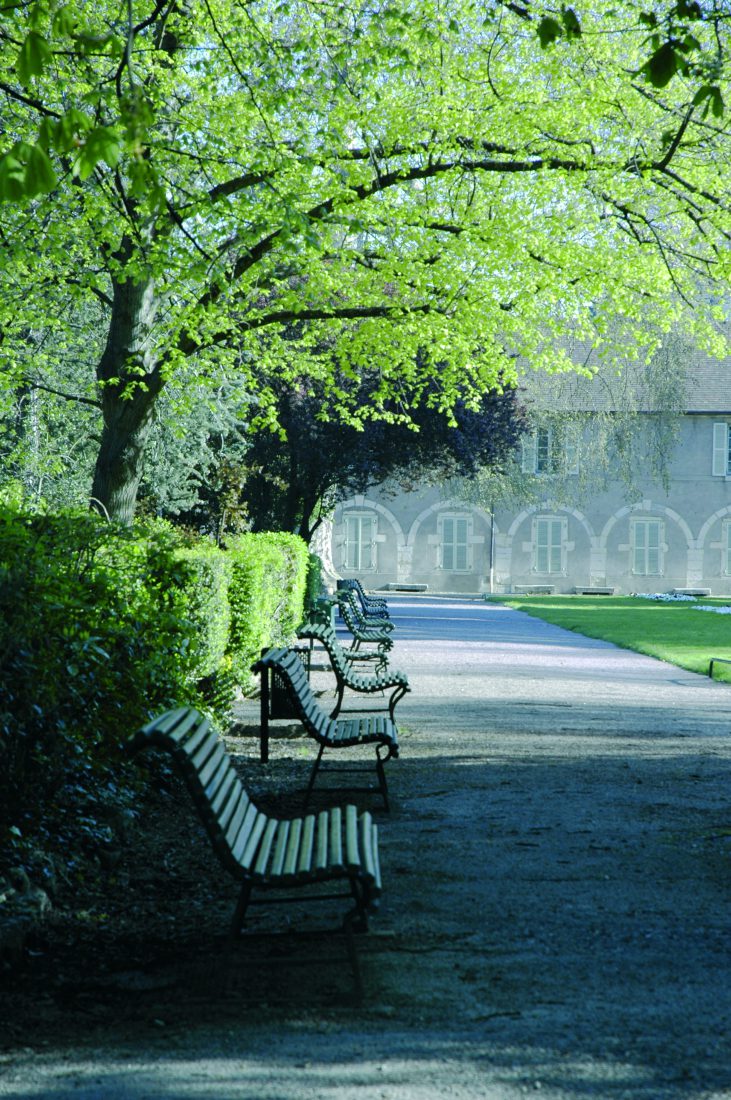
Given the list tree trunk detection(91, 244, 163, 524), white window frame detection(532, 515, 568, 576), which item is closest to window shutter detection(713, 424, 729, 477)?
white window frame detection(532, 515, 568, 576)

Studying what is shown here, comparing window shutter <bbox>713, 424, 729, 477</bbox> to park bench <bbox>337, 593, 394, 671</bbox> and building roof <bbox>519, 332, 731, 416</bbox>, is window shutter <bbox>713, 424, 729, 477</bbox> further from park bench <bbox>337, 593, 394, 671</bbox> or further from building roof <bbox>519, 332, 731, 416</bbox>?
park bench <bbox>337, 593, 394, 671</bbox>

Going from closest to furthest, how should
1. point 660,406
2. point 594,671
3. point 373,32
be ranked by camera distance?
point 373,32 < point 594,671 < point 660,406

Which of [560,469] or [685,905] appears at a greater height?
[560,469]

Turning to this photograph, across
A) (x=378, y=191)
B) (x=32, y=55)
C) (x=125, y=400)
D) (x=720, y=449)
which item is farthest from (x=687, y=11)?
(x=720, y=449)

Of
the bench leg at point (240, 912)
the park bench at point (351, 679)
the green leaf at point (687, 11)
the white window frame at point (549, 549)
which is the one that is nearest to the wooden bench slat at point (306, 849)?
the bench leg at point (240, 912)

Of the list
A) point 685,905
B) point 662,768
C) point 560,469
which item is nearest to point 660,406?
point 560,469

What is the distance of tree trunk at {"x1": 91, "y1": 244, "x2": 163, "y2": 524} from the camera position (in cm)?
1541

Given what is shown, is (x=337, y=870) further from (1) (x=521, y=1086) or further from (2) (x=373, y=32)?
(2) (x=373, y=32)

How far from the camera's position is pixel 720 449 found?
42.8 m

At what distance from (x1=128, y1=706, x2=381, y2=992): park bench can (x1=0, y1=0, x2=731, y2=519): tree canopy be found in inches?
360

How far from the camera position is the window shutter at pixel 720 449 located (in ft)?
140

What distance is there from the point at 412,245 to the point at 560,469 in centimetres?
2578

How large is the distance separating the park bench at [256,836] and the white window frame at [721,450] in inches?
1570

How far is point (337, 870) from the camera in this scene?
3943 mm
